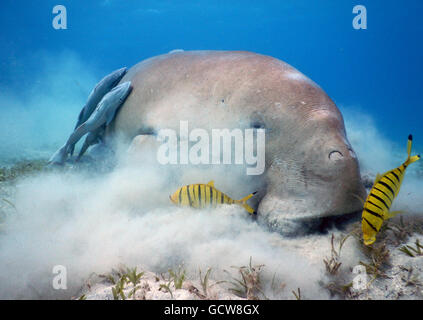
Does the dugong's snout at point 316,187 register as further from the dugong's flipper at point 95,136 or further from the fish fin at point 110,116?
the dugong's flipper at point 95,136

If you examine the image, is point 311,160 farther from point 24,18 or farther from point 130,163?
point 24,18

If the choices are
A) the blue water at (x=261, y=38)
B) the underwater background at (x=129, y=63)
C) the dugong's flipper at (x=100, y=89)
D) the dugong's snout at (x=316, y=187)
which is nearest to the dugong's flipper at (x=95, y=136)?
the dugong's flipper at (x=100, y=89)

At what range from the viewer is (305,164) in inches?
92.5

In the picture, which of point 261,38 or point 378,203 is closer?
point 378,203

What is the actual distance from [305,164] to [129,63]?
100227 mm

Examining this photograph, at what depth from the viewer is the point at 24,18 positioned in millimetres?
45594

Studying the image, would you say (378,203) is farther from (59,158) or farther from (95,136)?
(59,158)

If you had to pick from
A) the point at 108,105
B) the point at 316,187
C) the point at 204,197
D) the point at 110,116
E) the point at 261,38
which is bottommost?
the point at 204,197

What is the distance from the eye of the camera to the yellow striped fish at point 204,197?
2580mm

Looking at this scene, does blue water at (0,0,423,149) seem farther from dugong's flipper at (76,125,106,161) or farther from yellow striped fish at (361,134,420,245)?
yellow striped fish at (361,134,420,245)

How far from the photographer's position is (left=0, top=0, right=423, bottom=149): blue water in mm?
47675

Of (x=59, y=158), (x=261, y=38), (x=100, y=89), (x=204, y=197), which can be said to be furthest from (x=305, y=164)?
(x=261, y=38)

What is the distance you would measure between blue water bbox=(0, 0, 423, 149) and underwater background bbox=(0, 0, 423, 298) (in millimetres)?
448

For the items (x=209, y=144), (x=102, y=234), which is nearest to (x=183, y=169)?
(x=209, y=144)
